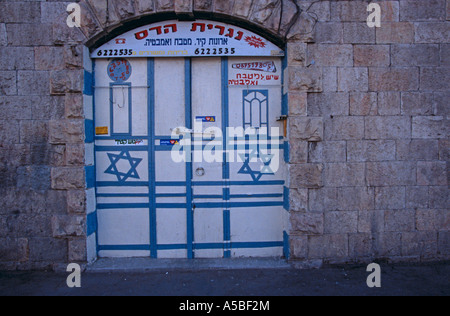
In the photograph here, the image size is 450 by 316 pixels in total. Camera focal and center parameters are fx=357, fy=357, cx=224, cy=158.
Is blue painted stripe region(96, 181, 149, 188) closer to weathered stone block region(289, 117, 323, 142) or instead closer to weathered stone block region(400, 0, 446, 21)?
weathered stone block region(289, 117, 323, 142)

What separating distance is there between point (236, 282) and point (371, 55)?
340cm

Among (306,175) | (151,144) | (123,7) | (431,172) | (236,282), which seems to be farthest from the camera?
(151,144)

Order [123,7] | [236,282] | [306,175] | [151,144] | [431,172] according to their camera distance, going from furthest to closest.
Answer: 1. [151,144]
2. [431,172]
3. [306,175]
4. [123,7]
5. [236,282]

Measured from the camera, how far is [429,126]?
187 inches

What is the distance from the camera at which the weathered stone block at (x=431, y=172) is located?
476 cm

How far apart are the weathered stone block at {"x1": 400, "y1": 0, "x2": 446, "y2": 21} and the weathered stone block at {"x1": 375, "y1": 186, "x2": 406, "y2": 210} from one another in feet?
7.42

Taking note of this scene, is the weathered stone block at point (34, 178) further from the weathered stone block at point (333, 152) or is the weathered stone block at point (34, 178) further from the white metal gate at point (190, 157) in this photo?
the weathered stone block at point (333, 152)

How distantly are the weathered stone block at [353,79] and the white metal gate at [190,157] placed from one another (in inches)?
32.2

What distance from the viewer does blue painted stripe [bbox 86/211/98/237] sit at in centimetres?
468

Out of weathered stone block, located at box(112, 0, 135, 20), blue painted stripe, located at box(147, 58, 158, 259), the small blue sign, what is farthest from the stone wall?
the small blue sign

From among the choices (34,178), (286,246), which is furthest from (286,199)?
(34,178)

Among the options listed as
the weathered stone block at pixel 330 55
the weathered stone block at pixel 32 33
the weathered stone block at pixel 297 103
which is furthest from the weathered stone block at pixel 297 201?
the weathered stone block at pixel 32 33

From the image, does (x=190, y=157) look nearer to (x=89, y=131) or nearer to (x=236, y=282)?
(x=89, y=131)

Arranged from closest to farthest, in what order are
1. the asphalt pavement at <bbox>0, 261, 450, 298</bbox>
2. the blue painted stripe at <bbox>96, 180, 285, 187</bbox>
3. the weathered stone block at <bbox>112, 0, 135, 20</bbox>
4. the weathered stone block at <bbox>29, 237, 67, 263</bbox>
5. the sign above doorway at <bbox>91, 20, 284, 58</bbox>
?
the asphalt pavement at <bbox>0, 261, 450, 298</bbox> < the weathered stone block at <bbox>112, 0, 135, 20</bbox> < the weathered stone block at <bbox>29, 237, 67, 263</bbox> < the sign above doorway at <bbox>91, 20, 284, 58</bbox> < the blue painted stripe at <bbox>96, 180, 285, 187</bbox>
